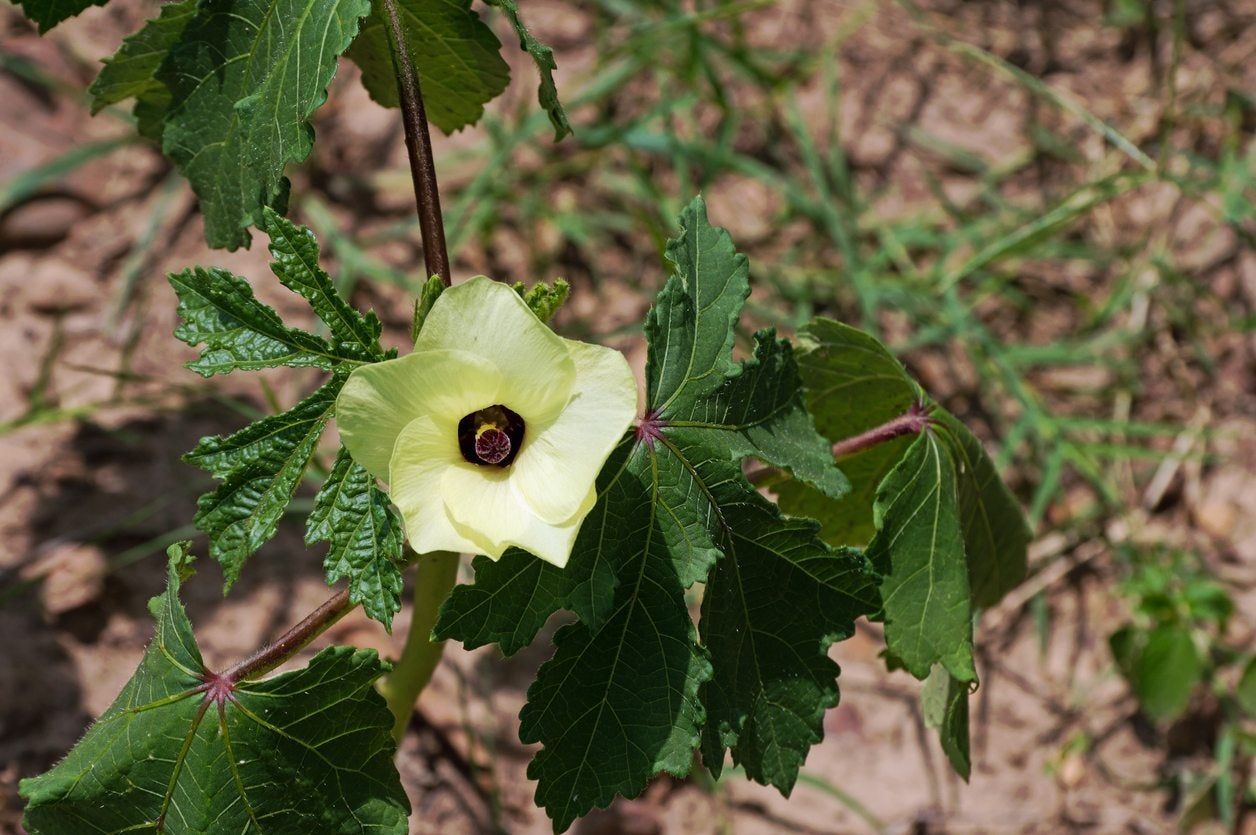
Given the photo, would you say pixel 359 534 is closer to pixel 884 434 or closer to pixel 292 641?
pixel 292 641

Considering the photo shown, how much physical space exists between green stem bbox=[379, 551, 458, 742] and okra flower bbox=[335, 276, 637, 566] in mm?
401

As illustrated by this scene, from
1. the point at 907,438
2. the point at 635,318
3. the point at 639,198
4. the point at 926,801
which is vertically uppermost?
the point at 907,438

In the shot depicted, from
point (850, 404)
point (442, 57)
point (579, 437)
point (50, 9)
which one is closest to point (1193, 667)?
point (850, 404)

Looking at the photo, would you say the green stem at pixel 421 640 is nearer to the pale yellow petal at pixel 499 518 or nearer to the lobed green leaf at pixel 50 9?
the pale yellow petal at pixel 499 518

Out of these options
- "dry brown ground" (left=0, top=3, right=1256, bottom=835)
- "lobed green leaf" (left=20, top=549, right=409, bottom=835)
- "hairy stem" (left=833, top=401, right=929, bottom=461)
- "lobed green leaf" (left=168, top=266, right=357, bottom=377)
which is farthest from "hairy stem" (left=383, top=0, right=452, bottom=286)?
"dry brown ground" (left=0, top=3, right=1256, bottom=835)

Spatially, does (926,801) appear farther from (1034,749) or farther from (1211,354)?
(1211,354)

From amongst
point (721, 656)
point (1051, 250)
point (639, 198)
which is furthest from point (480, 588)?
point (1051, 250)

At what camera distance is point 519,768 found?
314 cm

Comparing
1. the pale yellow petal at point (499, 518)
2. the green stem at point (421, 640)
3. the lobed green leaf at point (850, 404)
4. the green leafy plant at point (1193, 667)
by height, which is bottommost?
the green leafy plant at point (1193, 667)

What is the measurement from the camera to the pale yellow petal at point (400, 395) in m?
1.52

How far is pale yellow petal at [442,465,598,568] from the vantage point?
149 centimetres

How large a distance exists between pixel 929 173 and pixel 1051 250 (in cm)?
53

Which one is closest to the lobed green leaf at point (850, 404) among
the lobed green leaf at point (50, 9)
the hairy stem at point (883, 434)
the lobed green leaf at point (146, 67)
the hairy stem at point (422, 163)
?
the hairy stem at point (883, 434)

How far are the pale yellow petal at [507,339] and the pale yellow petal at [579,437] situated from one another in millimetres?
23
